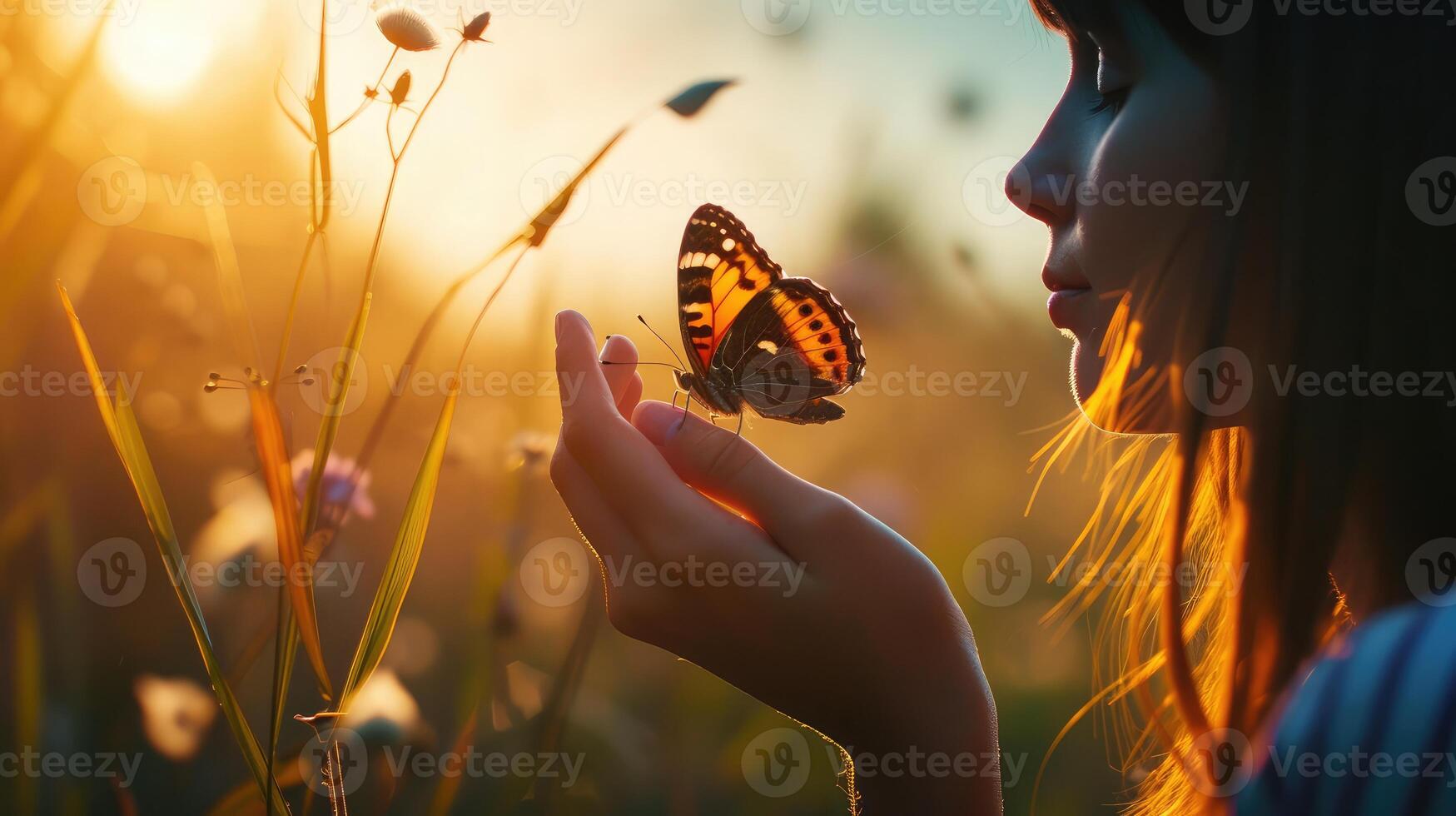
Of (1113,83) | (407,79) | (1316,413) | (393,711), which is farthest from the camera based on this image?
(393,711)

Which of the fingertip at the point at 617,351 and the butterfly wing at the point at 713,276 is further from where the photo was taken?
the butterfly wing at the point at 713,276

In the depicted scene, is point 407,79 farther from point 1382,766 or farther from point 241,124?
point 1382,766

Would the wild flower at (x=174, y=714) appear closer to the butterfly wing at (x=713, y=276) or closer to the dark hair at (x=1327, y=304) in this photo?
the butterfly wing at (x=713, y=276)

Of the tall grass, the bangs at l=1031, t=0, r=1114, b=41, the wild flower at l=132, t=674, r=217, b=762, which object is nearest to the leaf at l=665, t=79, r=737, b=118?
the tall grass

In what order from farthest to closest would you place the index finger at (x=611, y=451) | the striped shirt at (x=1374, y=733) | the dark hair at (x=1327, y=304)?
the index finger at (x=611, y=451)
the dark hair at (x=1327, y=304)
the striped shirt at (x=1374, y=733)

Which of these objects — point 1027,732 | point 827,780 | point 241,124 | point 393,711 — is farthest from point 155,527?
point 1027,732

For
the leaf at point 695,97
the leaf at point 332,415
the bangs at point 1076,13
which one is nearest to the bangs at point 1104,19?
the bangs at point 1076,13
